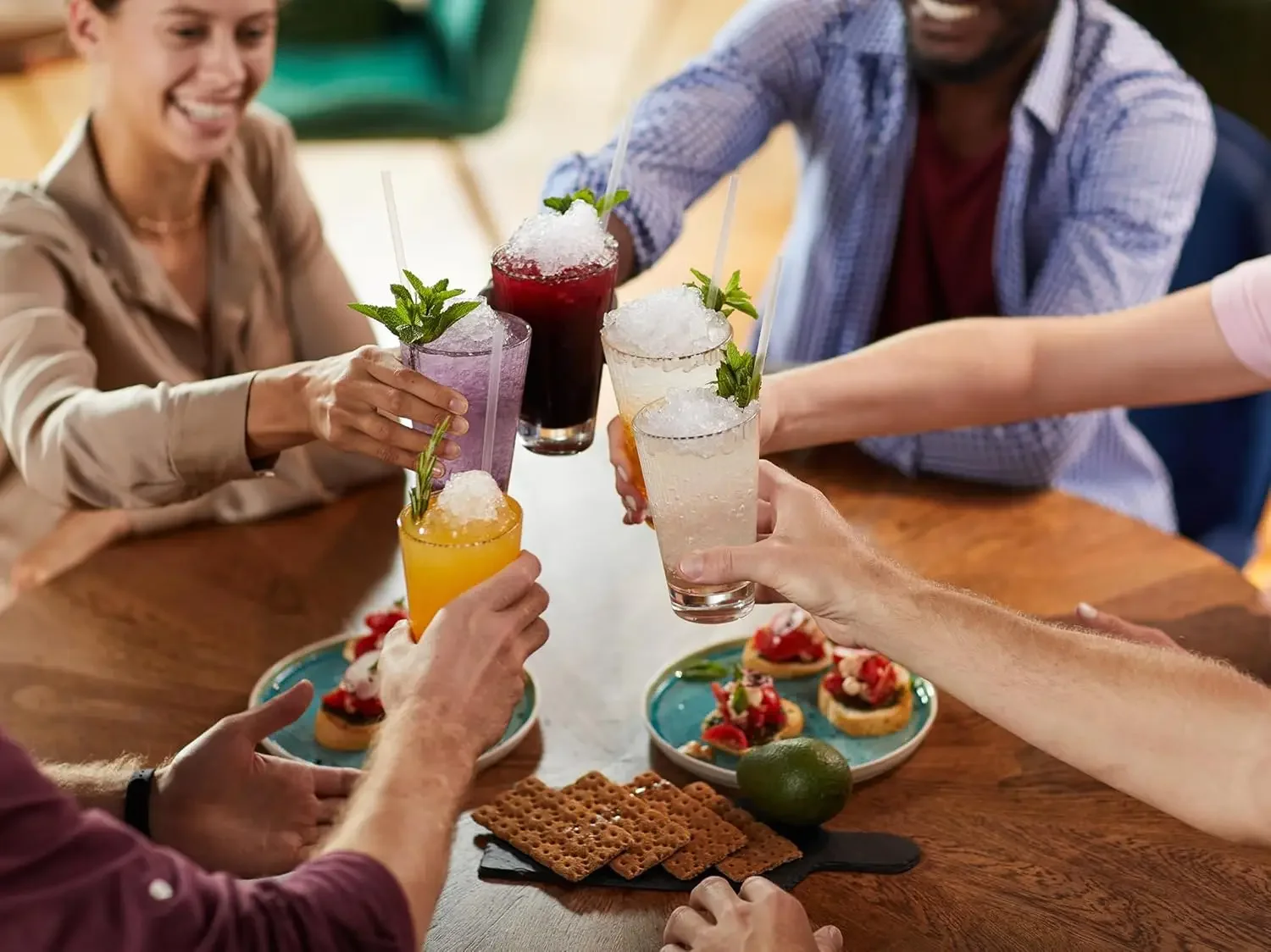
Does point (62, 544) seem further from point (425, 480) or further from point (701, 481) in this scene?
point (701, 481)

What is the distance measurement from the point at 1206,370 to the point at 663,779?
1140 millimetres

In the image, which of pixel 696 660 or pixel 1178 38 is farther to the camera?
pixel 1178 38

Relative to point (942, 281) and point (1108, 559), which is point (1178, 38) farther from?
point (1108, 559)

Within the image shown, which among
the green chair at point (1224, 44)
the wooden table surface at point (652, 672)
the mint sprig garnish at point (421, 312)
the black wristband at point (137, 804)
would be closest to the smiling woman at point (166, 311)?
the wooden table surface at point (652, 672)

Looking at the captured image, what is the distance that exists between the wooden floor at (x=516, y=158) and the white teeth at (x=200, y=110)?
7.66ft

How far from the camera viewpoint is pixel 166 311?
246 cm

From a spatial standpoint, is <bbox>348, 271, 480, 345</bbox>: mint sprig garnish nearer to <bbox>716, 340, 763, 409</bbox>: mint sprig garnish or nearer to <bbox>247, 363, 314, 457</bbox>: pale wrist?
<bbox>716, 340, 763, 409</bbox>: mint sprig garnish

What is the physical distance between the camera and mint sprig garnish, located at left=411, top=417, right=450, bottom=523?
56.8 inches

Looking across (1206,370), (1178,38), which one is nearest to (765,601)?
(1206,370)

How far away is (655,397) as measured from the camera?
5.38 ft

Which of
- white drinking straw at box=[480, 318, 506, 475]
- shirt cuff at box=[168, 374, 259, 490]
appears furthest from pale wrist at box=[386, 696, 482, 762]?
shirt cuff at box=[168, 374, 259, 490]

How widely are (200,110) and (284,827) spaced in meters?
1.34

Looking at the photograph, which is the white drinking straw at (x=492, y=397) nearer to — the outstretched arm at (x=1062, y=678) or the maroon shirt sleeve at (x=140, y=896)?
the outstretched arm at (x=1062, y=678)

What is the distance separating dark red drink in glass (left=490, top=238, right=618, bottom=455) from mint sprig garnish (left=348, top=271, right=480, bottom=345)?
7.9 inches
